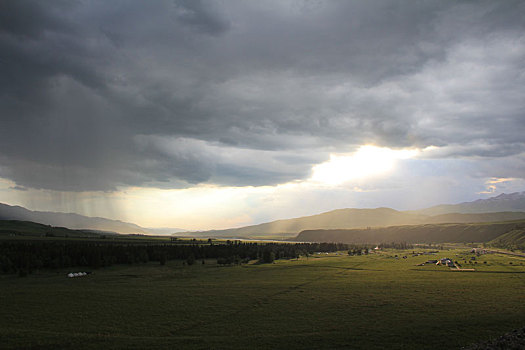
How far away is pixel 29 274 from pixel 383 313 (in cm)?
8706

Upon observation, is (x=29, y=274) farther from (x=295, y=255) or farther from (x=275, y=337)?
(x=295, y=255)

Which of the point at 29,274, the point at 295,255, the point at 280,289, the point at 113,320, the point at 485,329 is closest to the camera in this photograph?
the point at 485,329

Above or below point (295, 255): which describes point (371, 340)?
above

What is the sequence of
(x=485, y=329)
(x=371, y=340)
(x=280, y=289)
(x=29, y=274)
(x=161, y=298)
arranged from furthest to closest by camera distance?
1. (x=29, y=274)
2. (x=280, y=289)
3. (x=161, y=298)
4. (x=485, y=329)
5. (x=371, y=340)

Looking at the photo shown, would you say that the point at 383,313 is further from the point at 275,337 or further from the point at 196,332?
the point at 196,332

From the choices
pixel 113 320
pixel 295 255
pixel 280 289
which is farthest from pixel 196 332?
pixel 295 255

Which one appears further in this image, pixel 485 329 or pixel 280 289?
pixel 280 289

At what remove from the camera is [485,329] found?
29531mm

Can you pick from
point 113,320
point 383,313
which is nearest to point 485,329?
point 383,313

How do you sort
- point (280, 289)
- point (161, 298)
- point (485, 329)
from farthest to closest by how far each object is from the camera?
1. point (280, 289)
2. point (161, 298)
3. point (485, 329)

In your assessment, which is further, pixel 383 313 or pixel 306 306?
pixel 306 306

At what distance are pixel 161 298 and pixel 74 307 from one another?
11.1 m

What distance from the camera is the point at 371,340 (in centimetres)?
2703

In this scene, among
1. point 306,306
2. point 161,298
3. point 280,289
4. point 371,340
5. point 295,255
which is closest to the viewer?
point 371,340
